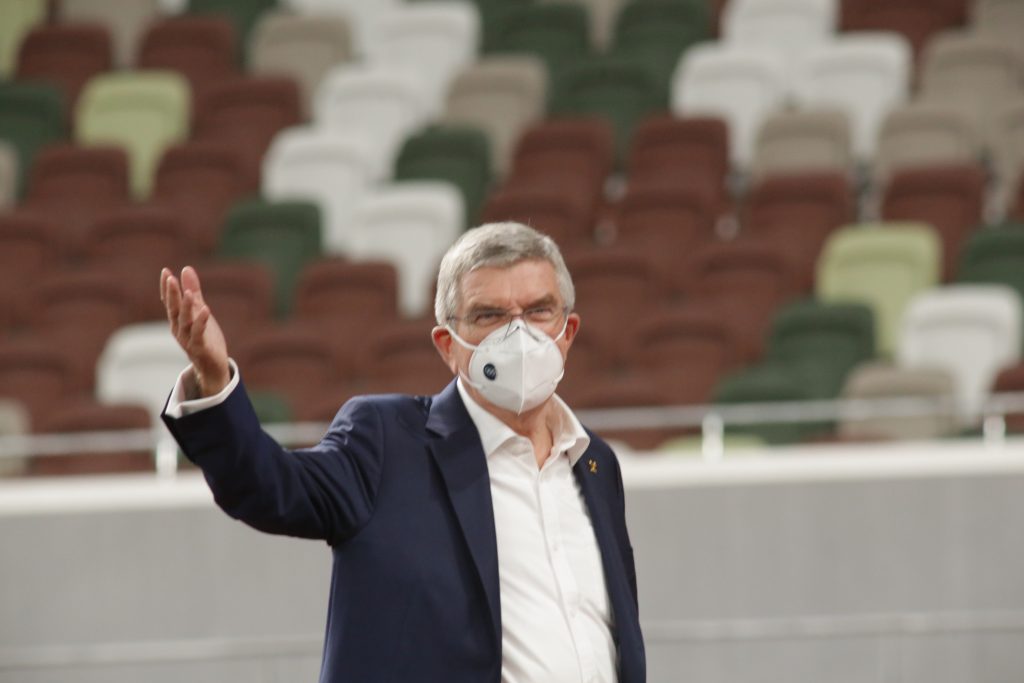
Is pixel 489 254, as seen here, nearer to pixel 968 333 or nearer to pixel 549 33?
pixel 968 333

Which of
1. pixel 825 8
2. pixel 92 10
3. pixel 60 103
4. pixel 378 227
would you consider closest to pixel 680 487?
pixel 378 227

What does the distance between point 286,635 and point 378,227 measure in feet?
5.53

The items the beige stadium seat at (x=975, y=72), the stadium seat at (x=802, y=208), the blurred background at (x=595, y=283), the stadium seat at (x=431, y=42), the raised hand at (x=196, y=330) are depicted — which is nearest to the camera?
the raised hand at (x=196, y=330)

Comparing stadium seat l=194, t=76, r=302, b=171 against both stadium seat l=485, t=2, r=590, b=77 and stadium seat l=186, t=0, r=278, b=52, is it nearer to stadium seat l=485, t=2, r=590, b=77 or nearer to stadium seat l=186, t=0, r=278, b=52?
stadium seat l=186, t=0, r=278, b=52

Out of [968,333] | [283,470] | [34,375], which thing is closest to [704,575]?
[968,333]

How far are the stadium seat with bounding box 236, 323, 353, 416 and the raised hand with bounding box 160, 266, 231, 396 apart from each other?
3.30 m

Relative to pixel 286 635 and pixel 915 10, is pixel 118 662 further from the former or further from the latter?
pixel 915 10

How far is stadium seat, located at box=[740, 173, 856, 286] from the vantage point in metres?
4.95

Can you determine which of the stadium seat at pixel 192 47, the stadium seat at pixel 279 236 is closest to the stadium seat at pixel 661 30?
the stadium seat at pixel 279 236

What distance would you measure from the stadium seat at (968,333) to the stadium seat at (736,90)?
136 centimetres

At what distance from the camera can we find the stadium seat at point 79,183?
5633 mm

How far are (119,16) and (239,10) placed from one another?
493 mm

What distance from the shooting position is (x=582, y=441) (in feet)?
5.16

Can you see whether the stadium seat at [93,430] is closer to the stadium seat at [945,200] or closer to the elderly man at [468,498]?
the stadium seat at [945,200]
